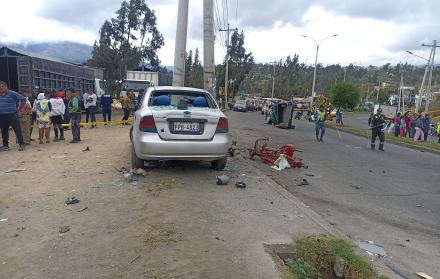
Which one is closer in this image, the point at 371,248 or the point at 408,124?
the point at 371,248

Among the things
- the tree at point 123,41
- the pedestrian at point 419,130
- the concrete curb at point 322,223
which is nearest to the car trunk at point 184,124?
the concrete curb at point 322,223

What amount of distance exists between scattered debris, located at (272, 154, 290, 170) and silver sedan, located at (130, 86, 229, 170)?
2606 mm

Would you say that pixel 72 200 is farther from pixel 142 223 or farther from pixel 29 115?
pixel 29 115

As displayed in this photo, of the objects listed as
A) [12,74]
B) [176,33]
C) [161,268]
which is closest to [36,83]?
[12,74]

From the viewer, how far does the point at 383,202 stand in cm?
730

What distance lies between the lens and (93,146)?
1107 cm

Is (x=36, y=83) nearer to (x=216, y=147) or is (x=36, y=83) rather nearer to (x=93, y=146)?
(x=93, y=146)

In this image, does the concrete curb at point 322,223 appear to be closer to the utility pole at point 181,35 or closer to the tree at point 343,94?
the utility pole at point 181,35

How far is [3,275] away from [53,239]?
2.50 feet

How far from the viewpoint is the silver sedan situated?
6.94 metres

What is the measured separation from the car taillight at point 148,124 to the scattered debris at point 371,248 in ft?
12.1

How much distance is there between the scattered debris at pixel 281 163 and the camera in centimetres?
975

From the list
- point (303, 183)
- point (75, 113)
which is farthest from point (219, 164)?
point (75, 113)

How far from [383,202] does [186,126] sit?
373cm
